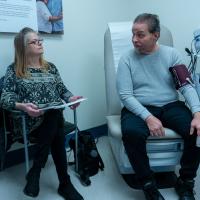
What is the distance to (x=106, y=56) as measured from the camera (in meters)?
2.11

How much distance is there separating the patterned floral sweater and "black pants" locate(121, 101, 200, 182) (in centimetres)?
50

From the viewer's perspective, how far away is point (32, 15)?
2059mm

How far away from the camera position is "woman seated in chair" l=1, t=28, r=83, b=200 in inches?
62.6

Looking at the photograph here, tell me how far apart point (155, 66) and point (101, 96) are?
1.03m

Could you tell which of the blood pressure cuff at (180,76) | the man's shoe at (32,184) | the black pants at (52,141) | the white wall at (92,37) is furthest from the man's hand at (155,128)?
the white wall at (92,37)

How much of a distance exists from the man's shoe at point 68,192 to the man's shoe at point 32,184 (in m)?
0.20

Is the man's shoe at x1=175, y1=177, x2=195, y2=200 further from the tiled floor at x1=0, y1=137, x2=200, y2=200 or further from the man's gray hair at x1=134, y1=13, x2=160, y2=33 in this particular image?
the man's gray hair at x1=134, y1=13, x2=160, y2=33

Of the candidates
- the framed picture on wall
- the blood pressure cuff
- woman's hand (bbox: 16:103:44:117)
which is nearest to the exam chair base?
the blood pressure cuff

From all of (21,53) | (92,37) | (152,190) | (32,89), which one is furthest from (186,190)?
(92,37)

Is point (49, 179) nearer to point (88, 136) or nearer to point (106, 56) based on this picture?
point (88, 136)

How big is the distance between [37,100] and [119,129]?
540 mm

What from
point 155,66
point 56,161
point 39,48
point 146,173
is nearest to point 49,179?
point 56,161

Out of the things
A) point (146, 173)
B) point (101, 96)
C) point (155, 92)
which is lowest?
point (146, 173)

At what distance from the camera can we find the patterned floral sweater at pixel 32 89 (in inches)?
66.4
